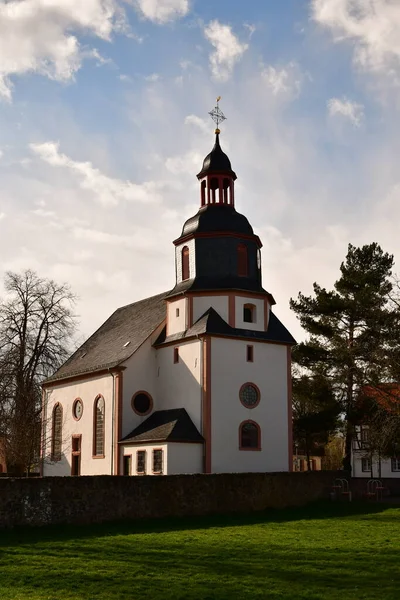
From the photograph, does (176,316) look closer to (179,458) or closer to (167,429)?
(167,429)

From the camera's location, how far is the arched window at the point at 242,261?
124 ft

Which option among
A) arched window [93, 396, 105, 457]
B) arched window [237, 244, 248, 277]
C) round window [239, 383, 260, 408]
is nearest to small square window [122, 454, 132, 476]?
arched window [93, 396, 105, 457]

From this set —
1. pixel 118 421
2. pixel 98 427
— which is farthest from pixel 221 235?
pixel 98 427

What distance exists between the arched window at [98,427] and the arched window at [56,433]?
201 inches

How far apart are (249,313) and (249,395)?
13.4ft

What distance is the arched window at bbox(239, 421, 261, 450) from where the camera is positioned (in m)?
35.2

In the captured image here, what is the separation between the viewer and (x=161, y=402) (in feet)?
124

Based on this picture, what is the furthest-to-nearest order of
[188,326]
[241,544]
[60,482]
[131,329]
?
[131,329]
[188,326]
[60,482]
[241,544]

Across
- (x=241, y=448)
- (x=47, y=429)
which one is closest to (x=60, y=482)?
(x=241, y=448)

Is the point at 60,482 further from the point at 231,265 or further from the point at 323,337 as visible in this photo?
the point at 323,337

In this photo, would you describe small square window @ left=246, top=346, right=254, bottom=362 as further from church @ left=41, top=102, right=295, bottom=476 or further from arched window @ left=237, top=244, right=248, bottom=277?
arched window @ left=237, top=244, right=248, bottom=277

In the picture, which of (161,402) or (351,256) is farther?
(351,256)

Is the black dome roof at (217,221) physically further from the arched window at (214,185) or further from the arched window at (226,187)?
the arched window at (214,185)

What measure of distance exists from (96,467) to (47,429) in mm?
7718
